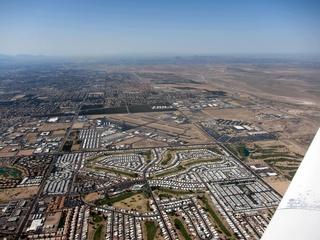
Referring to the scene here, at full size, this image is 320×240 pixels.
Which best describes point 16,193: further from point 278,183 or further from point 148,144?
point 278,183

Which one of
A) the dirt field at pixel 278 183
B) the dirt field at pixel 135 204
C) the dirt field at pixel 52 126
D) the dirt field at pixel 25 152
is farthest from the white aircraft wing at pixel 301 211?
the dirt field at pixel 52 126

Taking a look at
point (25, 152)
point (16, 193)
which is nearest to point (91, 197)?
point (16, 193)

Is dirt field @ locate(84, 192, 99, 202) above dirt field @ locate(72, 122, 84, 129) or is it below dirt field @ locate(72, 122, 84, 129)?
below

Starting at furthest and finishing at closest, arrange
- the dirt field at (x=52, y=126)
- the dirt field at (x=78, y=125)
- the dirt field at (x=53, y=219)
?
1. the dirt field at (x=78, y=125)
2. the dirt field at (x=52, y=126)
3. the dirt field at (x=53, y=219)

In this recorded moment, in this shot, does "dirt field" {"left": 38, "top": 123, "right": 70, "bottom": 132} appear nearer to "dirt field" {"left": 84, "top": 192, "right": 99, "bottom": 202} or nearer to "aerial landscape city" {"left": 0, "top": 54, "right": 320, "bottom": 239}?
"aerial landscape city" {"left": 0, "top": 54, "right": 320, "bottom": 239}

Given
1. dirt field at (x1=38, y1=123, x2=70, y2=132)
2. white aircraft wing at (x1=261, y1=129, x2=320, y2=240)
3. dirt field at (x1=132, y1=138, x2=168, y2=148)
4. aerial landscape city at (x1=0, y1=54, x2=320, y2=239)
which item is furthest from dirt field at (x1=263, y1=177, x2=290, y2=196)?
dirt field at (x1=38, y1=123, x2=70, y2=132)

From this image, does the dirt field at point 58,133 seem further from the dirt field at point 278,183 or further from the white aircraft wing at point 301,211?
the white aircraft wing at point 301,211
